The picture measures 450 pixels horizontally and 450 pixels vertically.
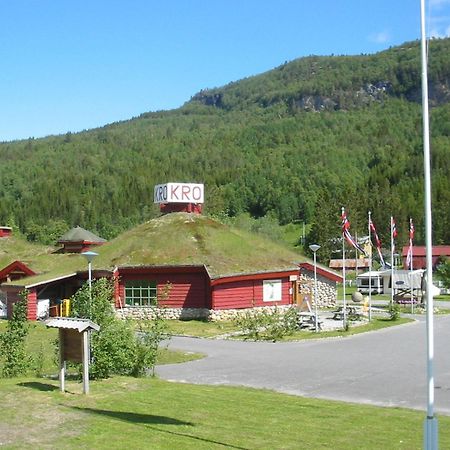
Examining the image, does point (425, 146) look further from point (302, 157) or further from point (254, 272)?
point (302, 157)

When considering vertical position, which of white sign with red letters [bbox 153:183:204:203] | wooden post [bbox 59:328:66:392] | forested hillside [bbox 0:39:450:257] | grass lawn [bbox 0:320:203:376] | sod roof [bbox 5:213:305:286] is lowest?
grass lawn [bbox 0:320:203:376]

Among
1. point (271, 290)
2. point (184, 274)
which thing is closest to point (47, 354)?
point (184, 274)

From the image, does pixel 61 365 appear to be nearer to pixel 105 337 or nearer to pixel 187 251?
pixel 105 337

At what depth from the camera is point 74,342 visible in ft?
43.5

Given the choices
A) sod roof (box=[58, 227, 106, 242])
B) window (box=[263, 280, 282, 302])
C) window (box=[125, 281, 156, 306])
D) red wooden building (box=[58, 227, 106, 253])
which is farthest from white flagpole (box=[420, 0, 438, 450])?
sod roof (box=[58, 227, 106, 242])

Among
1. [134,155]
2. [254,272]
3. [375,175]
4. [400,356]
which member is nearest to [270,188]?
[375,175]

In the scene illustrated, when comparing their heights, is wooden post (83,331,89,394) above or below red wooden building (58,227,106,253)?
below

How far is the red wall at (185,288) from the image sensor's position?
113 ft

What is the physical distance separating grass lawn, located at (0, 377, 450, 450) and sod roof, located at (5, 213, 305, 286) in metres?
20.1

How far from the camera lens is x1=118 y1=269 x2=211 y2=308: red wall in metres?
34.5

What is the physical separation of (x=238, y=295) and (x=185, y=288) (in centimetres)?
271

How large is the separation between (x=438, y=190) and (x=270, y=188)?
143 feet

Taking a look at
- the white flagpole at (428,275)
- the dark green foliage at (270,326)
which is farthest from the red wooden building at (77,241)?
the white flagpole at (428,275)

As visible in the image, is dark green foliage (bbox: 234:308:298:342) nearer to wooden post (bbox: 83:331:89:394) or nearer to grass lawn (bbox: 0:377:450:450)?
grass lawn (bbox: 0:377:450:450)
